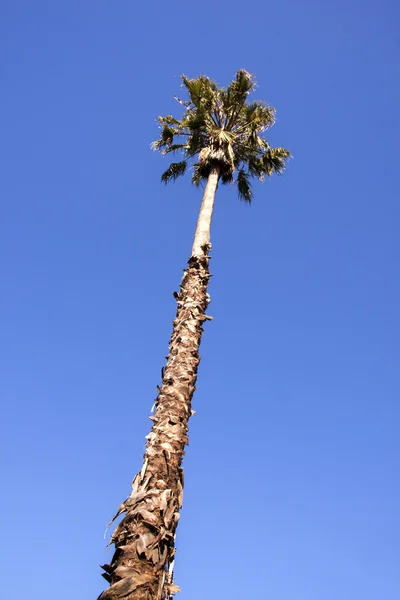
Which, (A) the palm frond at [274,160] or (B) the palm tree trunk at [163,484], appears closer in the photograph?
(B) the palm tree trunk at [163,484]

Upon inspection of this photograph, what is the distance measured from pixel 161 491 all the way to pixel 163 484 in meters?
0.13

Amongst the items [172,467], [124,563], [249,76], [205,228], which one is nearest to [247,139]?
[249,76]

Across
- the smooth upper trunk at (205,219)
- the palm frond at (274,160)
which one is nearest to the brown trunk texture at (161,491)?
the smooth upper trunk at (205,219)

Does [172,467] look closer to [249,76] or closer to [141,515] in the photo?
[141,515]

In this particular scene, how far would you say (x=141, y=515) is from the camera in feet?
17.7

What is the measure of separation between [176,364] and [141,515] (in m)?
2.42

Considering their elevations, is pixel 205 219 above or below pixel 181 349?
above

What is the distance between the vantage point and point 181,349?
7.55m

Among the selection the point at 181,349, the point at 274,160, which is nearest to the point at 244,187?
the point at 274,160

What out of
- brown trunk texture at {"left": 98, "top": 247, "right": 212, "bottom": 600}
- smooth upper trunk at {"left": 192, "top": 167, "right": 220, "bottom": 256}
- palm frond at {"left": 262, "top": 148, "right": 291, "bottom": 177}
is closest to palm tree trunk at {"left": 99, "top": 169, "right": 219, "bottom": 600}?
brown trunk texture at {"left": 98, "top": 247, "right": 212, "bottom": 600}

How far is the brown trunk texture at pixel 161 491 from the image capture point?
4957mm

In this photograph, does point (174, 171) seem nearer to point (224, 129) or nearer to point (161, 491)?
point (224, 129)

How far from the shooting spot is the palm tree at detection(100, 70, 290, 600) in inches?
201

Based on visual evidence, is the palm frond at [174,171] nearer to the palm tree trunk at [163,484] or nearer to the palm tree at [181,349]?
the palm tree at [181,349]
